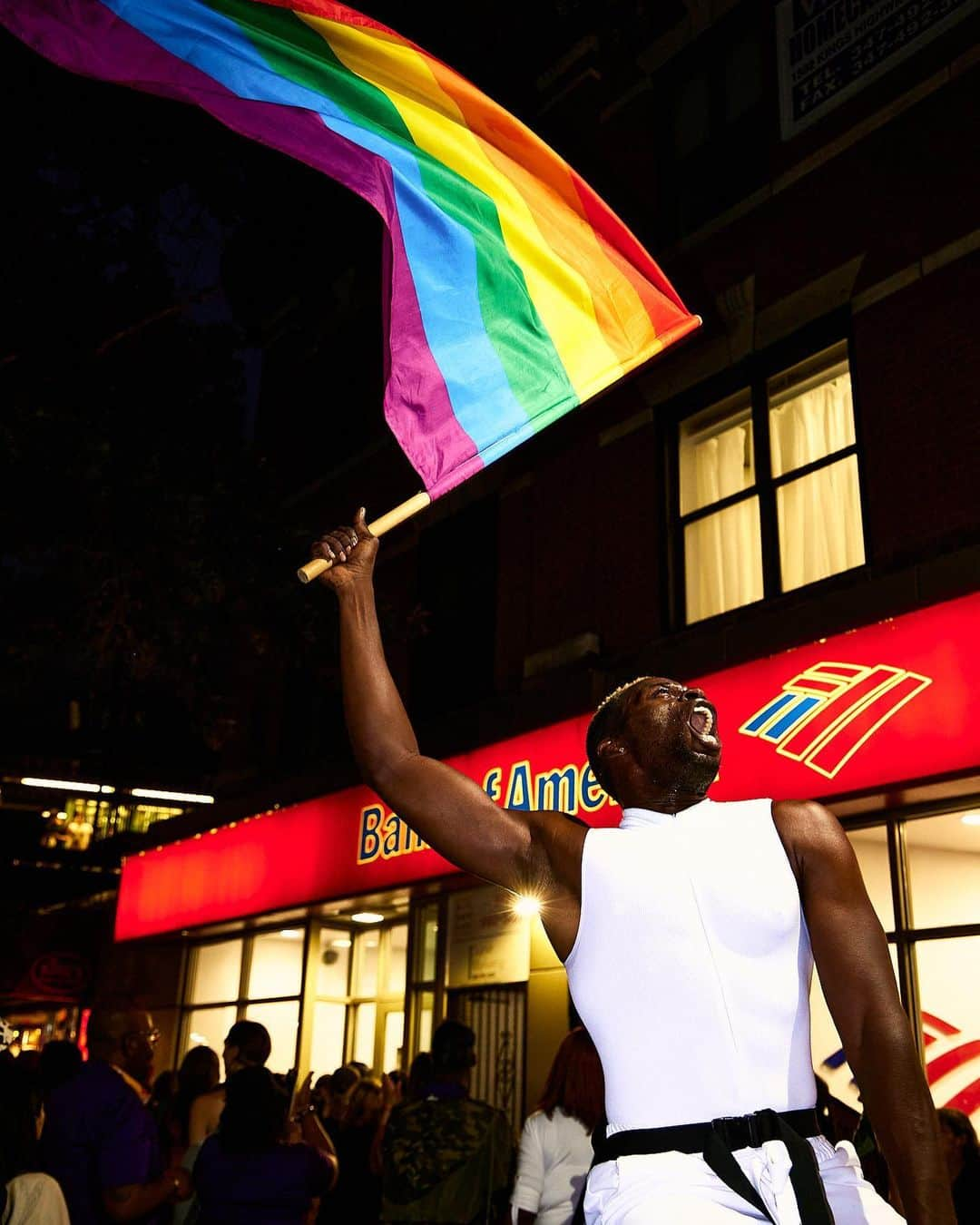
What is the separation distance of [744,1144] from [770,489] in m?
8.50

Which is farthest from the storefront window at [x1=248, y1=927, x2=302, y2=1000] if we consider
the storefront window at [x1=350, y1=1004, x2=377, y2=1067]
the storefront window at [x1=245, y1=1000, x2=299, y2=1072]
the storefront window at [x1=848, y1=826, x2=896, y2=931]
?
the storefront window at [x1=848, y1=826, x2=896, y2=931]

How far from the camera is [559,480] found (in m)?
12.3

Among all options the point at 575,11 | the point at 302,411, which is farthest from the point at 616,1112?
the point at 302,411

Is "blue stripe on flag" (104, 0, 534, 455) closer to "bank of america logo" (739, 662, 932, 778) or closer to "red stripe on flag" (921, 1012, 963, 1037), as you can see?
"bank of america logo" (739, 662, 932, 778)

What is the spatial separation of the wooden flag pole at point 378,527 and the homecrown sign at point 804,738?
15.9 ft

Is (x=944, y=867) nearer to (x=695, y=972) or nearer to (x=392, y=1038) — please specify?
(x=392, y=1038)

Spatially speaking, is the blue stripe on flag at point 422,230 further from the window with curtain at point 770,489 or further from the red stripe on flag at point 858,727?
the window with curtain at point 770,489

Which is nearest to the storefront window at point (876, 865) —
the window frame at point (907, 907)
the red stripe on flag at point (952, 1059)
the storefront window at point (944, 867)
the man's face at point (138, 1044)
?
the window frame at point (907, 907)

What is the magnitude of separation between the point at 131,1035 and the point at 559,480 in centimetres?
745

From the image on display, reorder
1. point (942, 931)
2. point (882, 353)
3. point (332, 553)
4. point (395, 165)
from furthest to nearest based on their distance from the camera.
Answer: point (882, 353)
point (942, 931)
point (395, 165)
point (332, 553)

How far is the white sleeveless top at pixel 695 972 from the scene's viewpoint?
7.14ft

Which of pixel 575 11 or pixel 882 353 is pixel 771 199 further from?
pixel 575 11

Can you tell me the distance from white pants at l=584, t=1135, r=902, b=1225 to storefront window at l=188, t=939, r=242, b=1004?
14.5m

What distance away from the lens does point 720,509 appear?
10.6 m
